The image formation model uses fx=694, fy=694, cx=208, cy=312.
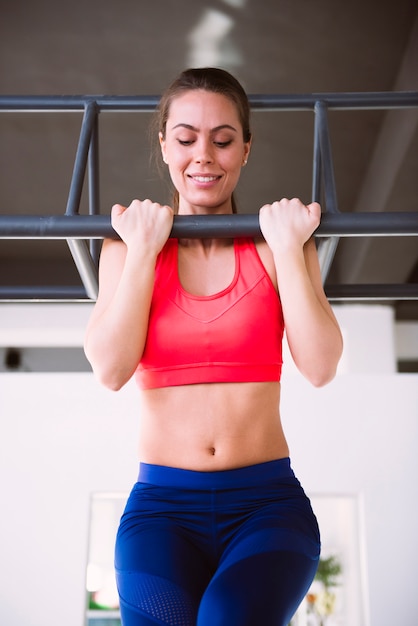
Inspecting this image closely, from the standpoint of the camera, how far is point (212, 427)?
1.11 meters

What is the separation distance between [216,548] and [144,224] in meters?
0.52

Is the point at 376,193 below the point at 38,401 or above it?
above

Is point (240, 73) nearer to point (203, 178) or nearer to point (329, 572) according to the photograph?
point (203, 178)

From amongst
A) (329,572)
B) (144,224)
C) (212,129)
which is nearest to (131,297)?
(144,224)

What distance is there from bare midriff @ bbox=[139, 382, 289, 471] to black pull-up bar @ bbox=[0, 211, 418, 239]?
25cm

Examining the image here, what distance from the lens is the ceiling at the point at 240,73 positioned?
3.48 meters

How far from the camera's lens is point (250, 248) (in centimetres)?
123

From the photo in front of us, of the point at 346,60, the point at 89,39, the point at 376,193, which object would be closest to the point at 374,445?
the point at 376,193

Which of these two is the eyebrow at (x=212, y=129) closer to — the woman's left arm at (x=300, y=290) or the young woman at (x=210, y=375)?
the young woman at (x=210, y=375)

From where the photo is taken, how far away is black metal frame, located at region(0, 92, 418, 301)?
111 centimetres

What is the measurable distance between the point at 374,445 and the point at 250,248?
3.77 metres

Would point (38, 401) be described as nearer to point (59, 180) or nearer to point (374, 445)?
point (59, 180)

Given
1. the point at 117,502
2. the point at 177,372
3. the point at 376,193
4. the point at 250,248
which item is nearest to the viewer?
the point at 177,372

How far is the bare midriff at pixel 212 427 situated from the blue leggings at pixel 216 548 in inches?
0.7
